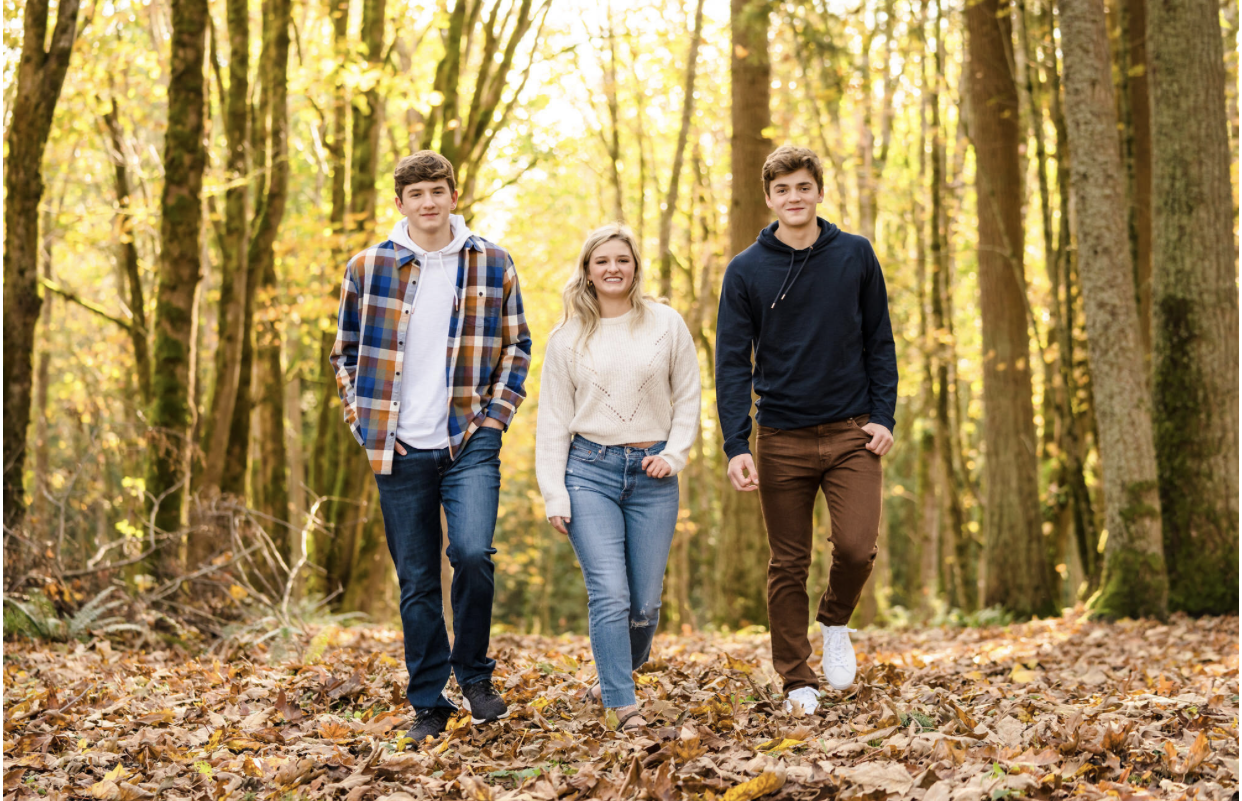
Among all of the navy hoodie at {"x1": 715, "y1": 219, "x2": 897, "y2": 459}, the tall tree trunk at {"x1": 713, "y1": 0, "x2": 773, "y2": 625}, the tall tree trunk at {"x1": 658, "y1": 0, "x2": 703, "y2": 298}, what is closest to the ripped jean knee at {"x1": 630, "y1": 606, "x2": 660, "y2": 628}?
the navy hoodie at {"x1": 715, "y1": 219, "x2": 897, "y2": 459}

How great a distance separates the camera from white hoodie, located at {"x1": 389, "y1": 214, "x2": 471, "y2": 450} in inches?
171

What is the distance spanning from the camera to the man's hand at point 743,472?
4.45 m

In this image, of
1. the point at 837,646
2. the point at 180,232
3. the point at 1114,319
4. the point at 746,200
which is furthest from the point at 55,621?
the point at 1114,319

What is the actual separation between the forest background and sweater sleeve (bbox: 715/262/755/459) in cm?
405

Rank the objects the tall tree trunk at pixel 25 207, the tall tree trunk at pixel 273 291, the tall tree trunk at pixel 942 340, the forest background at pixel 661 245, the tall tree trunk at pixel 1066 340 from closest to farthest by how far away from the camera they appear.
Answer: the tall tree trunk at pixel 25 207 < the forest background at pixel 661 245 < the tall tree trunk at pixel 273 291 < the tall tree trunk at pixel 1066 340 < the tall tree trunk at pixel 942 340

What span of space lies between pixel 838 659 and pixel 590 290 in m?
2.02

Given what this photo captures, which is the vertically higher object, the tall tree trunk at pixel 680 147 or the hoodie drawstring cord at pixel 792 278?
the tall tree trunk at pixel 680 147

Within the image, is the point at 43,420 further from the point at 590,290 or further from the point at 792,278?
the point at 792,278

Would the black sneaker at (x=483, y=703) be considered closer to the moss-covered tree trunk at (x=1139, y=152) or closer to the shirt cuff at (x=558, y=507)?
the shirt cuff at (x=558, y=507)

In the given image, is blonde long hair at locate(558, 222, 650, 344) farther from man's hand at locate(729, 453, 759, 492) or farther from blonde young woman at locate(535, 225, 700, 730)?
man's hand at locate(729, 453, 759, 492)

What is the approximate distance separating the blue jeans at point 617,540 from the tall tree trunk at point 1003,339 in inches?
319

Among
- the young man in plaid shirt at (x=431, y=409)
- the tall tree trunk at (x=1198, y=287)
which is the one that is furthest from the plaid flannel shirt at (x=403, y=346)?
the tall tree trunk at (x=1198, y=287)

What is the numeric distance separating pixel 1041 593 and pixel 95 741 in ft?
31.9

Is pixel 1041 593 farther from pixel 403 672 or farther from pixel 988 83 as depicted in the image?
pixel 403 672
